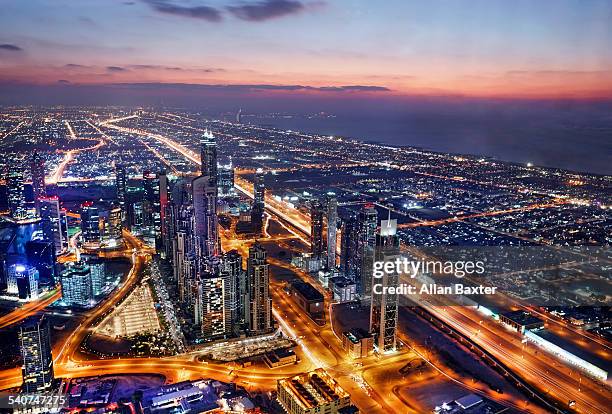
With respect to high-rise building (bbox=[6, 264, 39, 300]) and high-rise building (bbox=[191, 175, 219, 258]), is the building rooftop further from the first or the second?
high-rise building (bbox=[6, 264, 39, 300])

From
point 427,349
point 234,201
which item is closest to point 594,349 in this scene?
point 427,349

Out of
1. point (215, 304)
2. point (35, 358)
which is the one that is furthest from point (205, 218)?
point (35, 358)

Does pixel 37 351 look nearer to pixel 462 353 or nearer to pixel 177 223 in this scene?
pixel 177 223

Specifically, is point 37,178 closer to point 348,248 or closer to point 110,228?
point 110,228

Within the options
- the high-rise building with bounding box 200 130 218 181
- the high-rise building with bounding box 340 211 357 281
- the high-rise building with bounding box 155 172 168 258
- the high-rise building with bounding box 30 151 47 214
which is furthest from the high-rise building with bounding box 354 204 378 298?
the high-rise building with bounding box 30 151 47 214

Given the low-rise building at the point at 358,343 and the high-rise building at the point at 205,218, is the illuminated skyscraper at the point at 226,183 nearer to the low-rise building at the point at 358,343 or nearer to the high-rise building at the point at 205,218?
the high-rise building at the point at 205,218
